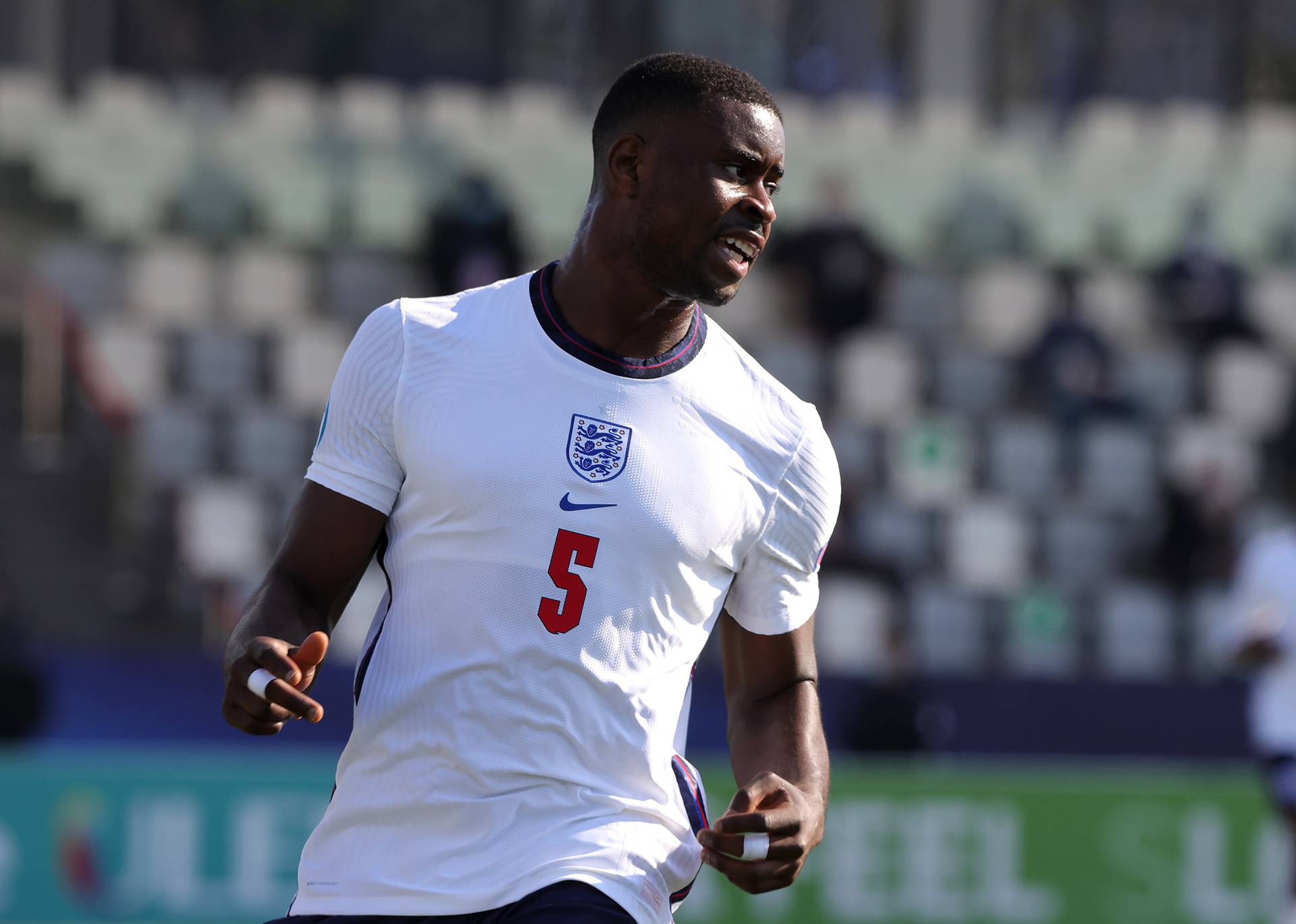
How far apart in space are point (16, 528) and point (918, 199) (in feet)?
25.2

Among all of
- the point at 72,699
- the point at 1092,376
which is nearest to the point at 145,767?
the point at 72,699

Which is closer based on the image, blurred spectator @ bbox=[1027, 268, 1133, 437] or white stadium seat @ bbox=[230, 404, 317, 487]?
white stadium seat @ bbox=[230, 404, 317, 487]

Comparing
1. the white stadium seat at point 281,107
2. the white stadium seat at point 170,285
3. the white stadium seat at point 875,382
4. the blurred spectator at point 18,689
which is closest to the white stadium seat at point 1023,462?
the white stadium seat at point 875,382

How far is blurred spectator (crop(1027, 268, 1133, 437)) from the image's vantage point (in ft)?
44.9

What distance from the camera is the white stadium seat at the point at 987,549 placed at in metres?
12.7

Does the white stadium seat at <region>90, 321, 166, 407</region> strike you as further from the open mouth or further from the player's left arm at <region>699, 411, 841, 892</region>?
the open mouth

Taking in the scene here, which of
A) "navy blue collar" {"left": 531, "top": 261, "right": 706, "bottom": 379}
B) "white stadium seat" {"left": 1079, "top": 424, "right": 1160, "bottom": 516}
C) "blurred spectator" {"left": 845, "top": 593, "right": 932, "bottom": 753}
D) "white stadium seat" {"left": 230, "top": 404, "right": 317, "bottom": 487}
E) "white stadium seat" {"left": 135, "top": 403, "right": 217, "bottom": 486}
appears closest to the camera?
"navy blue collar" {"left": 531, "top": 261, "right": 706, "bottom": 379}

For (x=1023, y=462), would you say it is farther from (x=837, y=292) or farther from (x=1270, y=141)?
(x=1270, y=141)

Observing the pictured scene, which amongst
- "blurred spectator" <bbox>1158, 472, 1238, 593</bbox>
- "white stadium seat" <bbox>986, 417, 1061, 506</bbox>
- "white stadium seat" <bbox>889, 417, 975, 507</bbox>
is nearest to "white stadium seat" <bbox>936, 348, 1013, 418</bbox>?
"white stadium seat" <bbox>986, 417, 1061, 506</bbox>

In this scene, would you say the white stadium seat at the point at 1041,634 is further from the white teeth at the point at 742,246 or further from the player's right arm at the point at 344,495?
the player's right arm at the point at 344,495

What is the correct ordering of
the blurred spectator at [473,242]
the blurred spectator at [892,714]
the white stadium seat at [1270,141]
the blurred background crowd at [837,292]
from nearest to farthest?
the blurred spectator at [892,714] < the blurred background crowd at [837,292] < the blurred spectator at [473,242] < the white stadium seat at [1270,141]

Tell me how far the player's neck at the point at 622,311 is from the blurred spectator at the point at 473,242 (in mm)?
10279

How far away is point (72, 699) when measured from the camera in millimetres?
10117

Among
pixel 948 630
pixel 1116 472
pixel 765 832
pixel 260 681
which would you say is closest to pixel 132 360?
pixel 948 630
